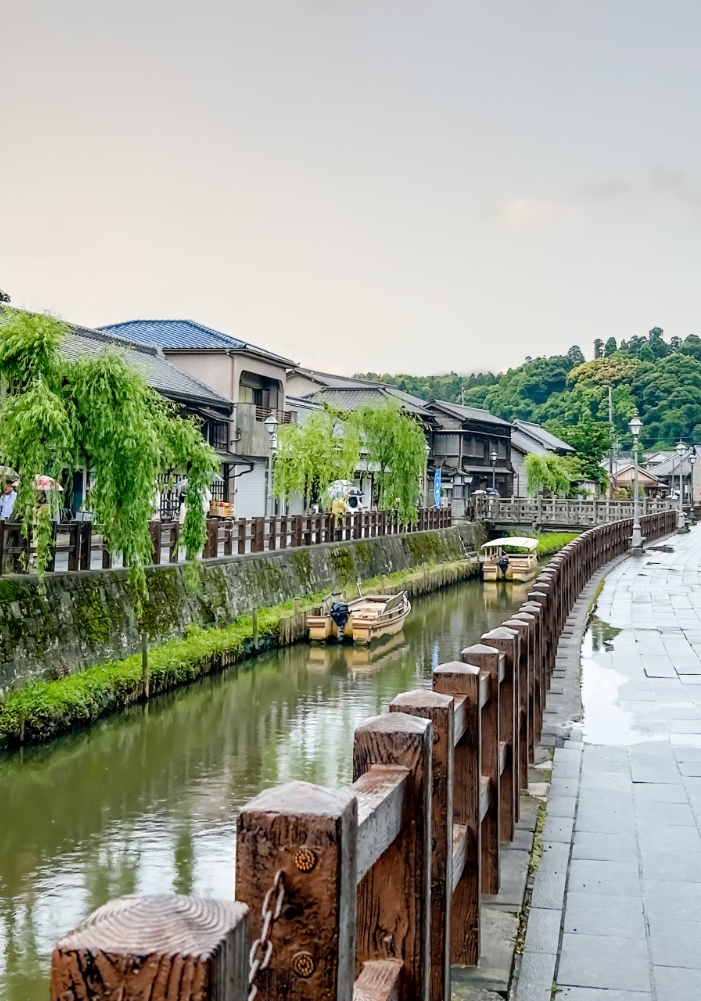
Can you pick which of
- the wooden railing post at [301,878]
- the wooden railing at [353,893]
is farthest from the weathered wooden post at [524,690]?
the wooden railing post at [301,878]

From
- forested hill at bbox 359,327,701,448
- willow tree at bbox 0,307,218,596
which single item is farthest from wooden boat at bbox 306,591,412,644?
forested hill at bbox 359,327,701,448

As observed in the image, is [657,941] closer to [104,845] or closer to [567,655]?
[104,845]

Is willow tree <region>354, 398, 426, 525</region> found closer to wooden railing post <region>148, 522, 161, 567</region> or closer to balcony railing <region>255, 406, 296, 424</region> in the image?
balcony railing <region>255, 406, 296, 424</region>

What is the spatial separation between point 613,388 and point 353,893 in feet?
328

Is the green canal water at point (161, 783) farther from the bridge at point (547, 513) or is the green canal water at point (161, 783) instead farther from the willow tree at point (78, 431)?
the bridge at point (547, 513)

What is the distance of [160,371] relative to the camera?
1147 inches

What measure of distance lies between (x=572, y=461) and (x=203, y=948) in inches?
2436

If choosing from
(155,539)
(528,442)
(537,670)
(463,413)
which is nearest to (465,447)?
(463,413)

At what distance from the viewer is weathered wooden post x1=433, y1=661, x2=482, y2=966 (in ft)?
12.7

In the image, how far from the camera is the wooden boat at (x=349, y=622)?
21094 mm

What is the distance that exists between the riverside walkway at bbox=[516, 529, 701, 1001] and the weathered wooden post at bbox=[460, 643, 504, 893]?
278 millimetres

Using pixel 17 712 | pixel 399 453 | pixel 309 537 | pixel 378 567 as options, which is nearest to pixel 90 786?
pixel 17 712

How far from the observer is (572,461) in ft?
201

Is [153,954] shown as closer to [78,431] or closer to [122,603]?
[78,431]
